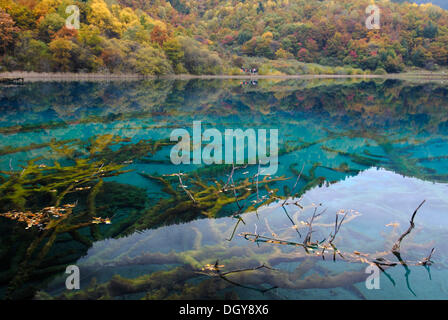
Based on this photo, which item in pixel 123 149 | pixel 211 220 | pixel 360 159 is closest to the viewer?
pixel 211 220

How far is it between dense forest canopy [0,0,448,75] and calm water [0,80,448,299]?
105 feet

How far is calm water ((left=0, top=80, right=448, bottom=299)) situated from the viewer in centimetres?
279

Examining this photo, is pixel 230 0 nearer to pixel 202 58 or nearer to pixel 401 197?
pixel 202 58

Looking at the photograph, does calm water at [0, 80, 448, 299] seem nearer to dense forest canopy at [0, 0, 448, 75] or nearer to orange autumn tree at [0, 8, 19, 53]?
orange autumn tree at [0, 8, 19, 53]

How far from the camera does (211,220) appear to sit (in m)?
4.07

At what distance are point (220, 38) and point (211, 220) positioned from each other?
90810mm

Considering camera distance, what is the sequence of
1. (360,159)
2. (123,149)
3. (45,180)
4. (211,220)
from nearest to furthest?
(211,220) < (45,180) < (360,159) < (123,149)

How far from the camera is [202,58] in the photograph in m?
46.5

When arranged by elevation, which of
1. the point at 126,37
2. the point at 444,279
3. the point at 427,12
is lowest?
the point at 444,279

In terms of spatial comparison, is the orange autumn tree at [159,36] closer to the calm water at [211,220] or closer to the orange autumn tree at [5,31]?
the orange autumn tree at [5,31]

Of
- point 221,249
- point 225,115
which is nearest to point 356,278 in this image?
point 221,249

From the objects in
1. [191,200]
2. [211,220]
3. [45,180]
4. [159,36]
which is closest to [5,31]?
[159,36]

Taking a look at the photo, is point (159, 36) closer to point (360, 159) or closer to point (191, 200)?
point (360, 159)
